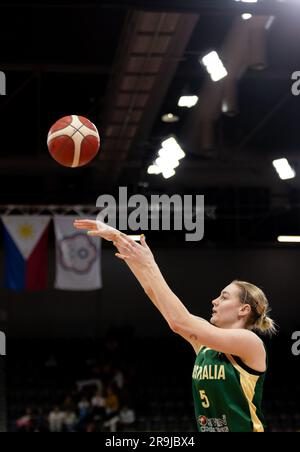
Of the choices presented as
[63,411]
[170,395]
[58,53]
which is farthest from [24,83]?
[170,395]

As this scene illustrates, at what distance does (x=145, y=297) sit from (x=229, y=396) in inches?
772

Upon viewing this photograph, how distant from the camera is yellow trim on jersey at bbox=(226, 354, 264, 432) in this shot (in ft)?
12.6

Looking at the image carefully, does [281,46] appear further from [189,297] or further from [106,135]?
[189,297]

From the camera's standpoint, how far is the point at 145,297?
23391 mm

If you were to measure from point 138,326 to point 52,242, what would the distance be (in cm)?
365

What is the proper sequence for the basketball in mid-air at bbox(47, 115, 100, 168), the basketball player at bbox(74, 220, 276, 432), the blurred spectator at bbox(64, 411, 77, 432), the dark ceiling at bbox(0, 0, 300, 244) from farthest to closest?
the blurred spectator at bbox(64, 411, 77, 432) → the dark ceiling at bbox(0, 0, 300, 244) → the basketball in mid-air at bbox(47, 115, 100, 168) → the basketball player at bbox(74, 220, 276, 432)

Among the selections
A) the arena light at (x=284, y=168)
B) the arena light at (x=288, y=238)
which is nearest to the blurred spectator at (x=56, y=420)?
the arena light at (x=284, y=168)

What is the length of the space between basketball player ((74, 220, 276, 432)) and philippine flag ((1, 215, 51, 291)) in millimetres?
10593

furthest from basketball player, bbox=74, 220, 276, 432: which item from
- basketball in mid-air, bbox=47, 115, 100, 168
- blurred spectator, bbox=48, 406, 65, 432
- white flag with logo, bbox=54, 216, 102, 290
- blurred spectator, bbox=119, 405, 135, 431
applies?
blurred spectator, bbox=119, 405, 135, 431

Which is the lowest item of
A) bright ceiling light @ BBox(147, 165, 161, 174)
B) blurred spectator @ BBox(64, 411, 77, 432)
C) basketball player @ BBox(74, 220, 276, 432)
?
blurred spectator @ BBox(64, 411, 77, 432)

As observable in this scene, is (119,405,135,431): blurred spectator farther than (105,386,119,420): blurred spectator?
Yes

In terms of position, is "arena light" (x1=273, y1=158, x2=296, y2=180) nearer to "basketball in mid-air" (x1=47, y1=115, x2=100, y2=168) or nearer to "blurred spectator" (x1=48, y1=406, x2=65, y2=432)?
"blurred spectator" (x1=48, y1=406, x2=65, y2=432)

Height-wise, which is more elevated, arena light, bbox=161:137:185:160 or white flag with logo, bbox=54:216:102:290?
arena light, bbox=161:137:185:160

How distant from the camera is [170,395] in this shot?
2016cm
